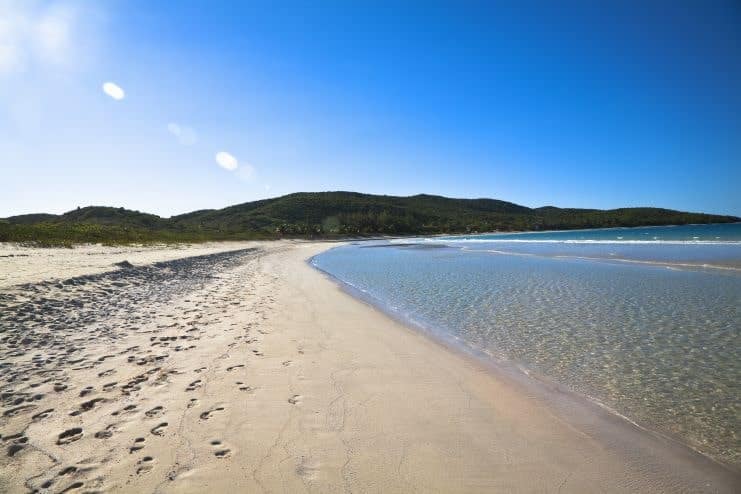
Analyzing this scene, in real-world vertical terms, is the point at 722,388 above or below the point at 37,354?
below

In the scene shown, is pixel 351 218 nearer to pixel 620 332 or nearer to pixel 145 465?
pixel 620 332

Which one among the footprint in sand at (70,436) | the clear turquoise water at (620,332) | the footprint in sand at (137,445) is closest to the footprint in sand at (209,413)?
the footprint in sand at (137,445)

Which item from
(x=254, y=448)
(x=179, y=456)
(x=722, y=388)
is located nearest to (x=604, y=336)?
(x=722, y=388)

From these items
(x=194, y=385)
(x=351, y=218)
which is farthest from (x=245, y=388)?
(x=351, y=218)

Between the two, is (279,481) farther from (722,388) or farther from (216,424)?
(722,388)

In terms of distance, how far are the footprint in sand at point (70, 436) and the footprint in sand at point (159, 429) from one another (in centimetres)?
70

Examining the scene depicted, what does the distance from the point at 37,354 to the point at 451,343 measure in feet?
26.0

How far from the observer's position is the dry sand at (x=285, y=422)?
339 cm

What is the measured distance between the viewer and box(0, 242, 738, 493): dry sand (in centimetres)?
339

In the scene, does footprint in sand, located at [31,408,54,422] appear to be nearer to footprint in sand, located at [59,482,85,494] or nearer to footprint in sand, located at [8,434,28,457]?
footprint in sand, located at [8,434,28,457]

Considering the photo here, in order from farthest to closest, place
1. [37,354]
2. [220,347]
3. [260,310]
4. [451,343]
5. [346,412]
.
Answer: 1. [260,310]
2. [451,343]
3. [220,347]
4. [37,354]
5. [346,412]

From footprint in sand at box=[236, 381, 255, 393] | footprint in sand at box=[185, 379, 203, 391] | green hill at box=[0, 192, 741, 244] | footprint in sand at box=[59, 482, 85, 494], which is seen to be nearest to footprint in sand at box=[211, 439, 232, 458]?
footprint in sand at box=[59, 482, 85, 494]

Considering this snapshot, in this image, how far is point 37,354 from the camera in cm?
646

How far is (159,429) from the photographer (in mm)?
4094
